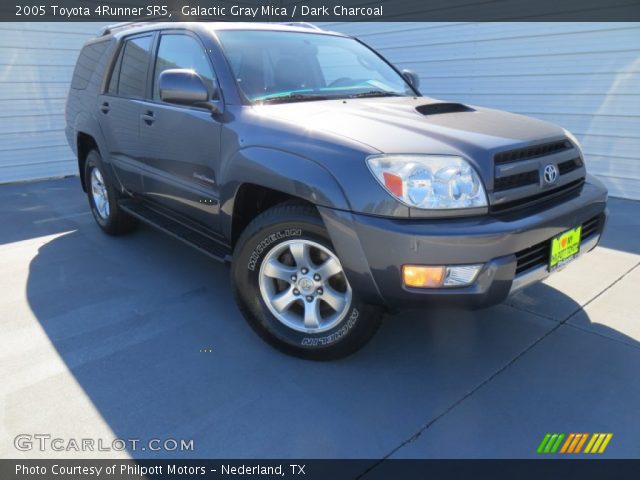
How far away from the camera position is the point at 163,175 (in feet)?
11.1

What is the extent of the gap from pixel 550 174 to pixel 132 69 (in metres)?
3.10

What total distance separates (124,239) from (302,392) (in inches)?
114

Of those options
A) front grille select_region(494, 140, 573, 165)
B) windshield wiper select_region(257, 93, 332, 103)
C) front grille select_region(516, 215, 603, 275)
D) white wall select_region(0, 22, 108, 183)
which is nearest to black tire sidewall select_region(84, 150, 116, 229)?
windshield wiper select_region(257, 93, 332, 103)

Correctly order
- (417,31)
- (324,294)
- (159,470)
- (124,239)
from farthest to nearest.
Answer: (417,31), (124,239), (324,294), (159,470)

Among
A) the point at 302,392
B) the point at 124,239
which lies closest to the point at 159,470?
the point at 302,392

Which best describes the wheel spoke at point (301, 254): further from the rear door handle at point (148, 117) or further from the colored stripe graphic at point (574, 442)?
the rear door handle at point (148, 117)

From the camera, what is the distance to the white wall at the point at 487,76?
5672 millimetres

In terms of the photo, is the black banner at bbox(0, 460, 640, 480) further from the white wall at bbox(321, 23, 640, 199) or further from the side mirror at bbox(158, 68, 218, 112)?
the white wall at bbox(321, 23, 640, 199)

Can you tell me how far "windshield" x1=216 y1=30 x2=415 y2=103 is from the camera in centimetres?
287

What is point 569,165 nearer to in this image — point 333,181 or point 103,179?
point 333,181

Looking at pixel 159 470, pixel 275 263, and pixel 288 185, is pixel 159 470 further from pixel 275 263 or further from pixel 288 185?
pixel 288 185

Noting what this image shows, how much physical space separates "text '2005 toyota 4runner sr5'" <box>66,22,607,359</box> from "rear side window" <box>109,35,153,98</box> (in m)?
0.02

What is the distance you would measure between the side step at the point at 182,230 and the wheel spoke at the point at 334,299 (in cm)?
66
